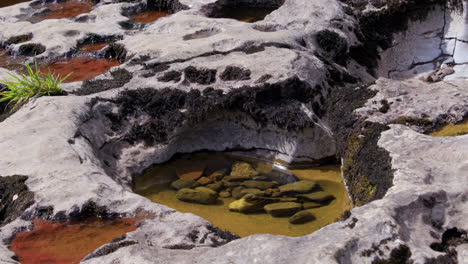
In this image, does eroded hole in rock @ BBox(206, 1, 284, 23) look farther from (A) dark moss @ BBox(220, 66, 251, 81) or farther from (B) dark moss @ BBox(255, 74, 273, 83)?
(B) dark moss @ BBox(255, 74, 273, 83)

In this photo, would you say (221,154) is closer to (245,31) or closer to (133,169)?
(133,169)

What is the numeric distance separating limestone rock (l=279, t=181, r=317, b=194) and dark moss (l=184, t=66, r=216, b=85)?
208 cm

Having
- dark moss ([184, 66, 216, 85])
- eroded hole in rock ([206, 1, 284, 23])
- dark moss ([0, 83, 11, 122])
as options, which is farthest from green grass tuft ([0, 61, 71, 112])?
eroded hole in rock ([206, 1, 284, 23])

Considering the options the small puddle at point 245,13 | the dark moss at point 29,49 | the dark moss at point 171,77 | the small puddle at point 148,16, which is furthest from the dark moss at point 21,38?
the dark moss at point 171,77

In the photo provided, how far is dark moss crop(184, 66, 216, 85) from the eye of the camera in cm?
905

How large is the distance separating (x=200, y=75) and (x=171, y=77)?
42 cm

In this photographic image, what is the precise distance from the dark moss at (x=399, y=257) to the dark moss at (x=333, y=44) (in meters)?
5.99

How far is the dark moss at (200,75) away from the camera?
9.05 meters

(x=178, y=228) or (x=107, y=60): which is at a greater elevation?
(x=107, y=60)

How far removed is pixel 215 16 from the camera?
12.8 m

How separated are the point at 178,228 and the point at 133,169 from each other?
2692mm

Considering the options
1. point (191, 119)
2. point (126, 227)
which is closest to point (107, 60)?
point (191, 119)

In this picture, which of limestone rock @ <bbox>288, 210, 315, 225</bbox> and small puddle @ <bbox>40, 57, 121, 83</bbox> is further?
small puddle @ <bbox>40, 57, 121, 83</bbox>

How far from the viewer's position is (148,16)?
44.4 ft
